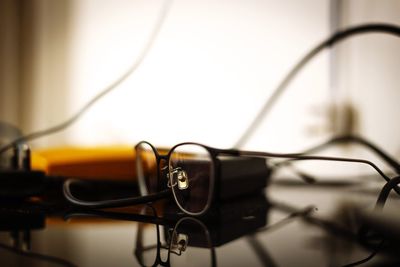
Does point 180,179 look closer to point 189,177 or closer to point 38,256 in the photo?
point 189,177

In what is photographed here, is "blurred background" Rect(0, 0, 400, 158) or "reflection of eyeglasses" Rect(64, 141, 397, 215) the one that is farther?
"blurred background" Rect(0, 0, 400, 158)

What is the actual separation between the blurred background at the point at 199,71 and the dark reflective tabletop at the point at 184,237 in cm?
34

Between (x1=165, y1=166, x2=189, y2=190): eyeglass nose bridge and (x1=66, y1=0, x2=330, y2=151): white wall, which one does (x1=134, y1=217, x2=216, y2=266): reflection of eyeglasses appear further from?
(x1=66, y1=0, x2=330, y2=151): white wall

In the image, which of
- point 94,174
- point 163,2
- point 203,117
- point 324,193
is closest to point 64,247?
point 94,174

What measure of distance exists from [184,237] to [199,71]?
0.57 metres

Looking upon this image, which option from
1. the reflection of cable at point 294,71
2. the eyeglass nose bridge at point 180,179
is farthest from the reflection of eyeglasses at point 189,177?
the reflection of cable at point 294,71

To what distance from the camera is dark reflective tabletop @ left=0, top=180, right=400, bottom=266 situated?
8.3 inches

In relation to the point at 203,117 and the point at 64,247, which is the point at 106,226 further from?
the point at 203,117

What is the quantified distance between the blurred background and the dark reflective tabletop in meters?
0.34

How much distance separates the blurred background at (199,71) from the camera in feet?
2.31

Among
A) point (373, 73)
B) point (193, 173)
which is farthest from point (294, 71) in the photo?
point (193, 173)

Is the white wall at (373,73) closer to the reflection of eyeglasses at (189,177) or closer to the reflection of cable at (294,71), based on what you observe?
the reflection of cable at (294,71)

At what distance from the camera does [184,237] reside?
268 mm

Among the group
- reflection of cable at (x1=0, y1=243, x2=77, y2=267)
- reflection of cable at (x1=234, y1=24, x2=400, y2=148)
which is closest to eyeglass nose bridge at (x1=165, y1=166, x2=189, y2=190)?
reflection of cable at (x1=0, y1=243, x2=77, y2=267)
